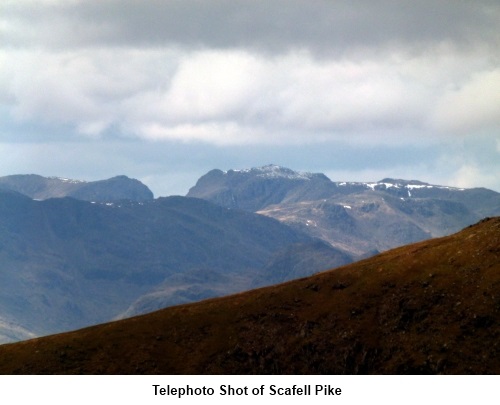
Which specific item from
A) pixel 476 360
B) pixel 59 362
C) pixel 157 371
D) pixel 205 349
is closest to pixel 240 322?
pixel 205 349

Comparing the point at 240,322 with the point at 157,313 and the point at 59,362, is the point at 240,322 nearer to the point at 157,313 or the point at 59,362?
the point at 157,313

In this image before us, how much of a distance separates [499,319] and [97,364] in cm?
8869

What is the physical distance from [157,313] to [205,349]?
91.5 feet

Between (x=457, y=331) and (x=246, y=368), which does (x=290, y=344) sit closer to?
(x=246, y=368)

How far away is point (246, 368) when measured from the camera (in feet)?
555

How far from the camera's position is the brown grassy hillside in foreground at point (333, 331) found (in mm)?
158625

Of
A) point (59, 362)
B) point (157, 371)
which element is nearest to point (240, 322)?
point (157, 371)

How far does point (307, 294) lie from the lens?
193750 millimetres

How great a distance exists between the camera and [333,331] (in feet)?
568

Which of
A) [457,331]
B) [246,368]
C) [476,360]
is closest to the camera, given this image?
[476,360]

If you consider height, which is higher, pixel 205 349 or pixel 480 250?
pixel 480 250

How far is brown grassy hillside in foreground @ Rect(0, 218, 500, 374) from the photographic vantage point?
520ft

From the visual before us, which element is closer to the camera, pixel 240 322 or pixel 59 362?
pixel 59 362

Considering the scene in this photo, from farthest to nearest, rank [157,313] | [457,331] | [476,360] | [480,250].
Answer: [157,313] < [480,250] < [457,331] < [476,360]
